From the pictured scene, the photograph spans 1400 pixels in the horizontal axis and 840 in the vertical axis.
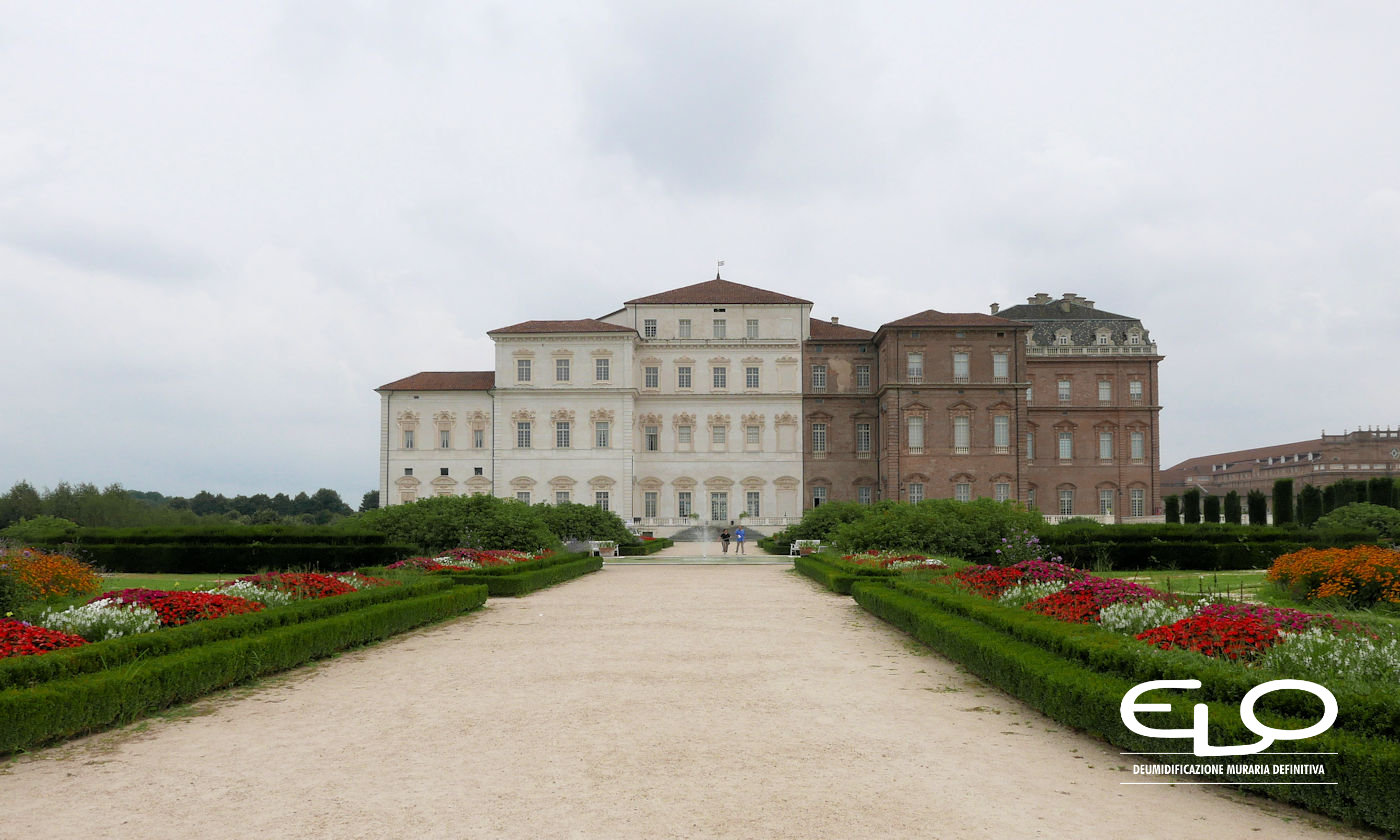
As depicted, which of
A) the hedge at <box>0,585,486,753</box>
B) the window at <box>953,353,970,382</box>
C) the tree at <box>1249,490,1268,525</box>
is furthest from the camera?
the window at <box>953,353,970,382</box>

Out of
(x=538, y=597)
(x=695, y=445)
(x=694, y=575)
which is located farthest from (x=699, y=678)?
(x=695, y=445)

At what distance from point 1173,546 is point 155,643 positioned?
2156 centimetres

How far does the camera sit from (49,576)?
11695mm

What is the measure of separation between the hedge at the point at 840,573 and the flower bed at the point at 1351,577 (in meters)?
5.73

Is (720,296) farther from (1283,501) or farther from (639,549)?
(1283,501)

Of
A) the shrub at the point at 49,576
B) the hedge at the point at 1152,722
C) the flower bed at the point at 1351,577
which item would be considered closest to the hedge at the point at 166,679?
the shrub at the point at 49,576

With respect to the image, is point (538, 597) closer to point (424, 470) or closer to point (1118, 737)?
point (1118, 737)

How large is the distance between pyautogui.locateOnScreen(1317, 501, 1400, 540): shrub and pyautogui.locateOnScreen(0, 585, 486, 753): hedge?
22577mm

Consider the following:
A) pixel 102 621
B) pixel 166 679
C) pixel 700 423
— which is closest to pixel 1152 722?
pixel 166 679

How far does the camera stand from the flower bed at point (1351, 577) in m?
11.2

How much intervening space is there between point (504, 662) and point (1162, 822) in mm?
6203

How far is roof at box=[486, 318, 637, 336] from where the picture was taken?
49.2 m

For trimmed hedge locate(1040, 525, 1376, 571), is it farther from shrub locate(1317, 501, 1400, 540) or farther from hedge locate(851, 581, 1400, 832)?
hedge locate(851, 581, 1400, 832)

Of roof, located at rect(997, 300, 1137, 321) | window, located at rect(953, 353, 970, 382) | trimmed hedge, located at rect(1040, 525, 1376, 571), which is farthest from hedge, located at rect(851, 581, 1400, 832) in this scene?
roof, located at rect(997, 300, 1137, 321)
